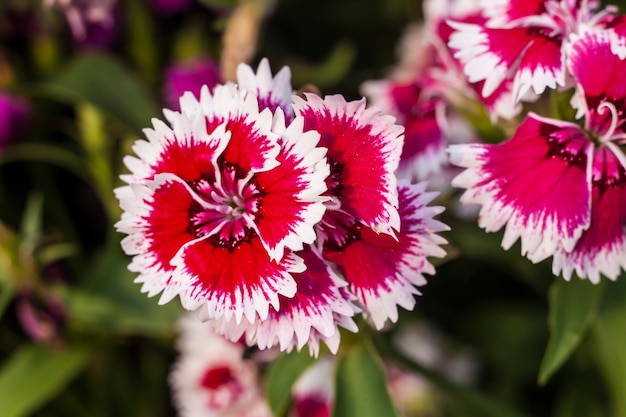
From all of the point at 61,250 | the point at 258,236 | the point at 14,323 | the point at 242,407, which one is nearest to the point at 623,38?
the point at 258,236

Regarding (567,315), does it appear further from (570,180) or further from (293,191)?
(293,191)

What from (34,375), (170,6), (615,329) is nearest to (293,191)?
(615,329)

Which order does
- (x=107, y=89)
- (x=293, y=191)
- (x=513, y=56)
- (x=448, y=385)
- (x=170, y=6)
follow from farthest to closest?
(x=170, y=6) → (x=107, y=89) → (x=448, y=385) → (x=513, y=56) → (x=293, y=191)

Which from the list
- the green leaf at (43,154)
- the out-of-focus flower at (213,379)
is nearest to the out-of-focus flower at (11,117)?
the green leaf at (43,154)

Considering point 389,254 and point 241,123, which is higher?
point 241,123

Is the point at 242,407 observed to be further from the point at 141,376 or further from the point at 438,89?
the point at 438,89
